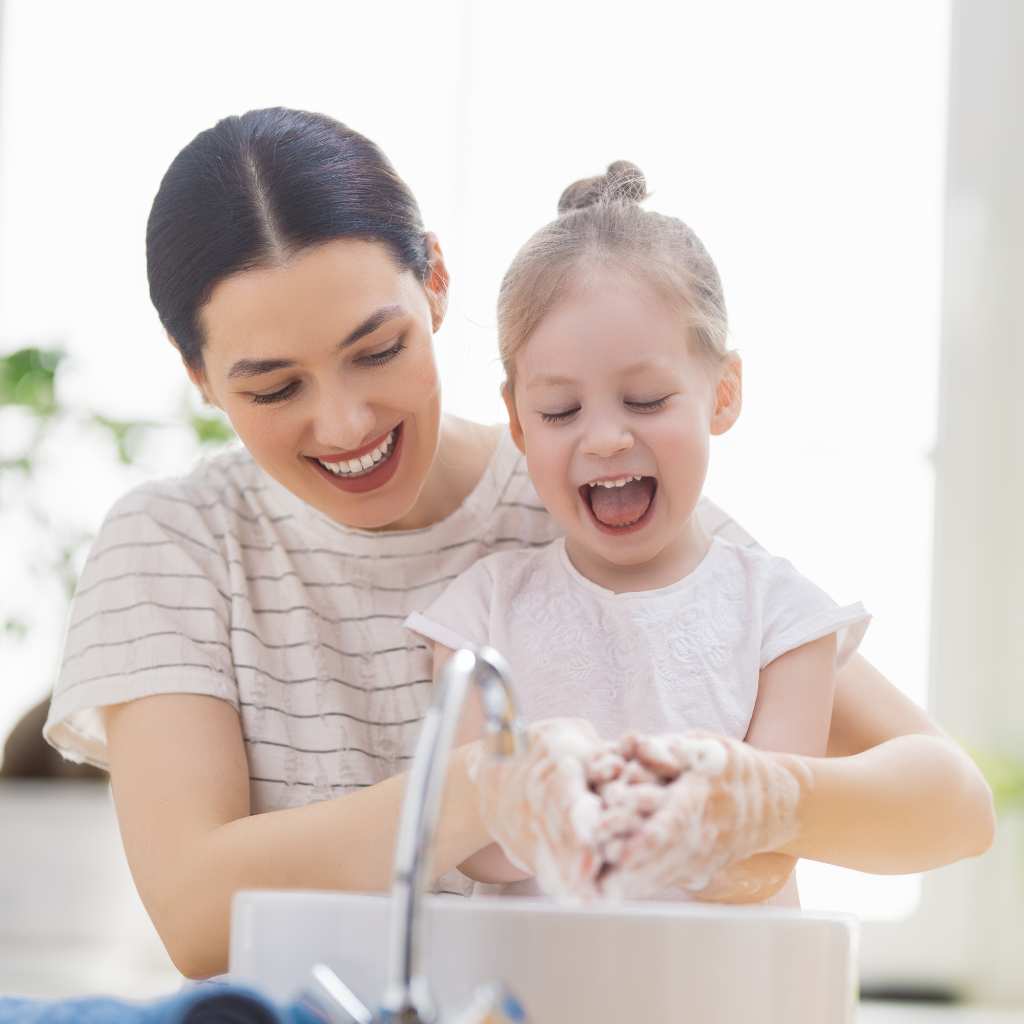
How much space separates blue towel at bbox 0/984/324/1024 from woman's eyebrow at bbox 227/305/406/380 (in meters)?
0.61

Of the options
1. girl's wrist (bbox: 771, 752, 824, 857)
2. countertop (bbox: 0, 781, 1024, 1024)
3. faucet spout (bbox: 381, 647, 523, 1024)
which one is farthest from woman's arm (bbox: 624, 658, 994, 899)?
countertop (bbox: 0, 781, 1024, 1024)

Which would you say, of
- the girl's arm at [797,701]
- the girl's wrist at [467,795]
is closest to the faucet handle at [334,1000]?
the girl's wrist at [467,795]

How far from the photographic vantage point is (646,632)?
47.9 inches

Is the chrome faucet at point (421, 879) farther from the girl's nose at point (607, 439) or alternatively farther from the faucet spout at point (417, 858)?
the girl's nose at point (607, 439)

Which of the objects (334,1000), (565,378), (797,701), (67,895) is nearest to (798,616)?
(797,701)

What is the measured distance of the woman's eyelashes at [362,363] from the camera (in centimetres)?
122

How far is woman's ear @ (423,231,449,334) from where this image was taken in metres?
1.34

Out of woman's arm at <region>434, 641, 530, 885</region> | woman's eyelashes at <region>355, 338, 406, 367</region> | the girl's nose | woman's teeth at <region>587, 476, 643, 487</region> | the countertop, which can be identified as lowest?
the countertop

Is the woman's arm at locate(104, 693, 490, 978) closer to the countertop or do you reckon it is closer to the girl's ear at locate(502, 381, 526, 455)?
the girl's ear at locate(502, 381, 526, 455)

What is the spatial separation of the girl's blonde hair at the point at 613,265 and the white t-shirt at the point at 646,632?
193 mm

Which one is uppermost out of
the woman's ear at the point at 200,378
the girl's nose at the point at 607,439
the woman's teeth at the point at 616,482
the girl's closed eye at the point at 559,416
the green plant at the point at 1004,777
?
the woman's ear at the point at 200,378

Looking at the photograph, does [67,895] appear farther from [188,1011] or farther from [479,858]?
[188,1011]

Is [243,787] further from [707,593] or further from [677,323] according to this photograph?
[677,323]

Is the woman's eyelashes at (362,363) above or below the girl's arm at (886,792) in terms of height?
above
